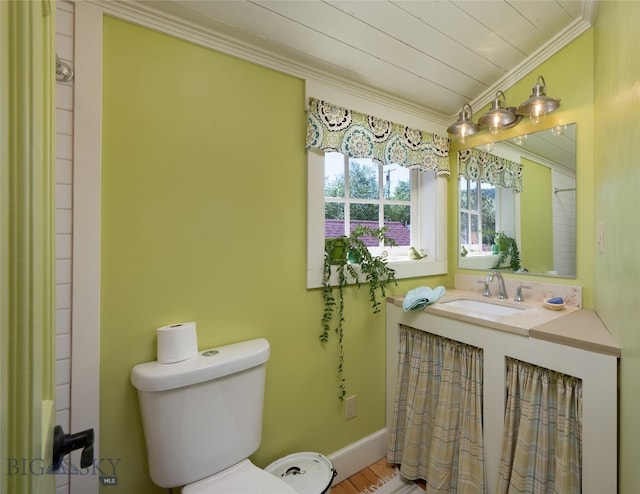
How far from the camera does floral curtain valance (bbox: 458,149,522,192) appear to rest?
1.81 meters

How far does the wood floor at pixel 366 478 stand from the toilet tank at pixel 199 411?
694mm

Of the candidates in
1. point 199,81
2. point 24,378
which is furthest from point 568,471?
point 199,81

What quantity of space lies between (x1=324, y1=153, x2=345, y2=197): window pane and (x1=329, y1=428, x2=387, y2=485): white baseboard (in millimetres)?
1416

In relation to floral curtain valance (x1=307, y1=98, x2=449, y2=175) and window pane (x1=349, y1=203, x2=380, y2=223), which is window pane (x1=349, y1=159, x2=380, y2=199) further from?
floral curtain valance (x1=307, y1=98, x2=449, y2=175)

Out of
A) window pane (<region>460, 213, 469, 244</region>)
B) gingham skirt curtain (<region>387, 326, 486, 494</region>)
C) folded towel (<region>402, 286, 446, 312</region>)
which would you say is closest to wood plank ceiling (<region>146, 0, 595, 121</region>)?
window pane (<region>460, 213, 469, 244</region>)

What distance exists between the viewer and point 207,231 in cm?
122

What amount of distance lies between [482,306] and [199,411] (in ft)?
5.11

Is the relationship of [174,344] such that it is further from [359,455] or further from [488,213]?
[488,213]

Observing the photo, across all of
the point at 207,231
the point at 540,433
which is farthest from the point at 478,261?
the point at 207,231

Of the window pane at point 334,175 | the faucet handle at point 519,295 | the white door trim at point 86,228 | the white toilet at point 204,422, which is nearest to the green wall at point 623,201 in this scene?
the faucet handle at point 519,295

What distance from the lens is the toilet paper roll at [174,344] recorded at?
107cm

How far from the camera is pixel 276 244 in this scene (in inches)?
54.8

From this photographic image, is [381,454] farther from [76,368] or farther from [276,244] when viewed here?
[76,368]

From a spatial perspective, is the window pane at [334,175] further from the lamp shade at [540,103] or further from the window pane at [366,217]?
the lamp shade at [540,103]
